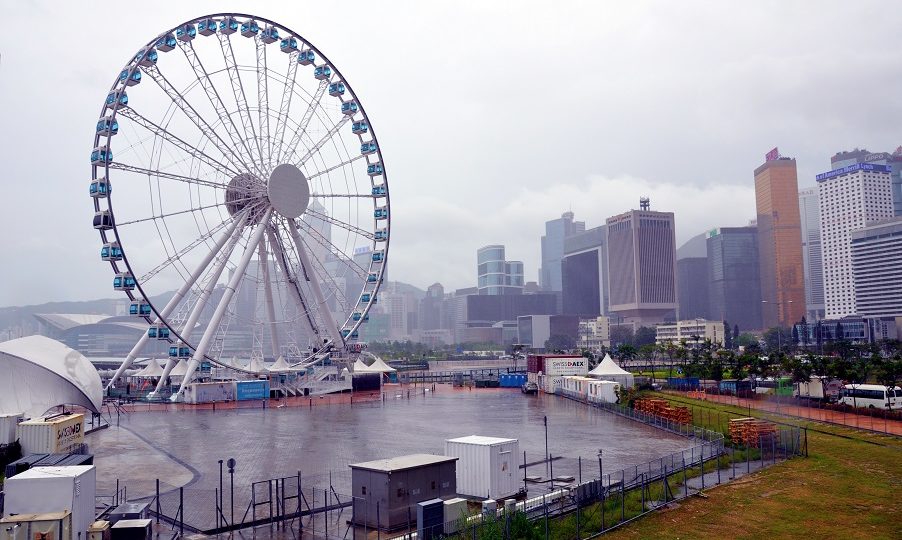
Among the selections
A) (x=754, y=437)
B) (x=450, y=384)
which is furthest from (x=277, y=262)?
(x=754, y=437)

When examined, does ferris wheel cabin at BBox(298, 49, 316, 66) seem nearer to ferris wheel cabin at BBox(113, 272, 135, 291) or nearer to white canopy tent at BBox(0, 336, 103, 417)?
ferris wheel cabin at BBox(113, 272, 135, 291)

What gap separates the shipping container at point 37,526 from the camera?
1595 centimetres

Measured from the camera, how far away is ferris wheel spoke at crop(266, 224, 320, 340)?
61719 millimetres

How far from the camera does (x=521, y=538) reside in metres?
17.1

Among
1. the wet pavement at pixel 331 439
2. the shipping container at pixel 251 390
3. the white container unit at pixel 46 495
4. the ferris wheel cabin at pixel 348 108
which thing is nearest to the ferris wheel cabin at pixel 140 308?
the wet pavement at pixel 331 439

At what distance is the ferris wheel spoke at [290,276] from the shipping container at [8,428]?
3232 centimetres

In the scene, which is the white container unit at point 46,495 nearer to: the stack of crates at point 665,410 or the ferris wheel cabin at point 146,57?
the stack of crates at point 665,410

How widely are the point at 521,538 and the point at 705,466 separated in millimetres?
12179

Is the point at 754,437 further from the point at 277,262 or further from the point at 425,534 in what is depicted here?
the point at 277,262

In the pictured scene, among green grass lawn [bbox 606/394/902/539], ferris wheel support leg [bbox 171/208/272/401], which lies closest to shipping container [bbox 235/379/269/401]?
ferris wheel support leg [bbox 171/208/272/401]

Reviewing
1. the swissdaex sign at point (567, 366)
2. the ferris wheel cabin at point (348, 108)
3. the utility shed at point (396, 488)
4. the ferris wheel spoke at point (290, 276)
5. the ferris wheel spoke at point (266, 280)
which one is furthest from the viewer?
the swissdaex sign at point (567, 366)

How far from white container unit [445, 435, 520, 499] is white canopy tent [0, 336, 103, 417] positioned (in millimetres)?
24226

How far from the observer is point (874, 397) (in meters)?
45.9

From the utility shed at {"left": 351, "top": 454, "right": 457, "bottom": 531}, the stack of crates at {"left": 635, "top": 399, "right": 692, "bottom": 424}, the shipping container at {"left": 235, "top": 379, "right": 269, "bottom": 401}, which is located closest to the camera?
the utility shed at {"left": 351, "top": 454, "right": 457, "bottom": 531}
